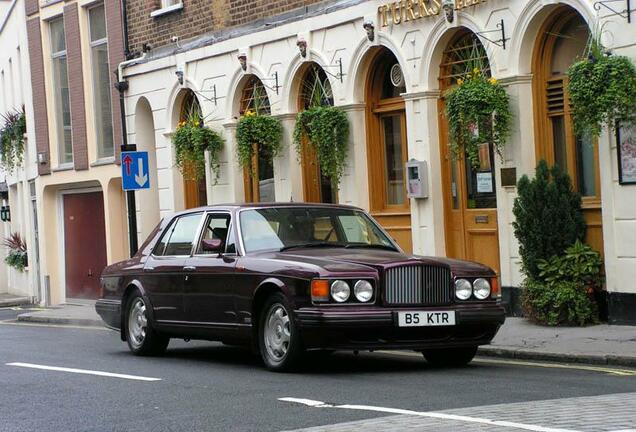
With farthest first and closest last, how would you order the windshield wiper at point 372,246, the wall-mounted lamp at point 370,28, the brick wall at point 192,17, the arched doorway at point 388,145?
the brick wall at point 192,17 → the arched doorway at point 388,145 → the wall-mounted lamp at point 370,28 → the windshield wiper at point 372,246

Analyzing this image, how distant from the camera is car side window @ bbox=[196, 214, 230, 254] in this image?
Answer: 13836 mm

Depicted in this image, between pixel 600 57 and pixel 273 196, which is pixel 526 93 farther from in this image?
pixel 273 196

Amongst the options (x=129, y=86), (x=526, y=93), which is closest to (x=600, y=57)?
(x=526, y=93)

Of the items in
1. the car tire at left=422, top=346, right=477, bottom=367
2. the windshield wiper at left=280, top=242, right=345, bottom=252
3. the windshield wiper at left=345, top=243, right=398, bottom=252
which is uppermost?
the windshield wiper at left=280, top=242, right=345, bottom=252

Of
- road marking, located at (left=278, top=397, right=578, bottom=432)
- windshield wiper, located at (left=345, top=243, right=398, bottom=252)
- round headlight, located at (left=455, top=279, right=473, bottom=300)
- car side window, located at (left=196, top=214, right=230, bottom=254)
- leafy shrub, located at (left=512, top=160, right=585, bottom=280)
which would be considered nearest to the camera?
road marking, located at (left=278, top=397, right=578, bottom=432)

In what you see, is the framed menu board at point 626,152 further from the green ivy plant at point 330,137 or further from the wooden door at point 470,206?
the green ivy plant at point 330,137

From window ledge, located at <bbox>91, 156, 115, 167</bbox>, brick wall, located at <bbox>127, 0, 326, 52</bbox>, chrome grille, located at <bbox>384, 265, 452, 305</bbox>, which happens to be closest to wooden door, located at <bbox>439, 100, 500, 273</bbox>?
brick wall, located at <bbox>127, 0, 326, 52</bbox>

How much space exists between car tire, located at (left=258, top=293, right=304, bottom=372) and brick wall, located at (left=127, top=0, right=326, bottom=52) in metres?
9.99

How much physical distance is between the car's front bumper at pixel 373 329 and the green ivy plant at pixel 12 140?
896 inches

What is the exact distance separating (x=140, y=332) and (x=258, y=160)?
9135 millimetres

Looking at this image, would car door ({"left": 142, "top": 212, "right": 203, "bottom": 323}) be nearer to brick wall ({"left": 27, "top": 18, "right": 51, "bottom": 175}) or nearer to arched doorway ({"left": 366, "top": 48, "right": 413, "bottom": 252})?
arched doorway ({"left": 366, "top": 48, "right": 413, "bottom": 252})

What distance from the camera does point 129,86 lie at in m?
28.0

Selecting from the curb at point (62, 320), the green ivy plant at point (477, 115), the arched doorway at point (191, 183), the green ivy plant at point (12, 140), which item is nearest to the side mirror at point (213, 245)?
the green ivy plant at point (477, 115)

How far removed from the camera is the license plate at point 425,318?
12.1m
